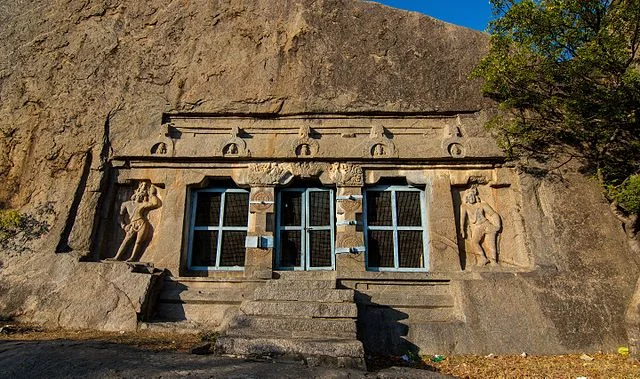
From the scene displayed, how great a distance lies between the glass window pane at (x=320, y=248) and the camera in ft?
24.7

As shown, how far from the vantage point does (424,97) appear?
26.8ft

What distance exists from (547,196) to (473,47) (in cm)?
322

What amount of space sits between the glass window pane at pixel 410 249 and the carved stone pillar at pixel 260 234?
7.14 feet

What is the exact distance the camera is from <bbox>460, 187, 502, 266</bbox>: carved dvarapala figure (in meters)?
7.27

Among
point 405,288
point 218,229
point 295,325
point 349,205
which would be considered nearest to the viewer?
point 295,325

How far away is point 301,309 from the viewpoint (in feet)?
17.9

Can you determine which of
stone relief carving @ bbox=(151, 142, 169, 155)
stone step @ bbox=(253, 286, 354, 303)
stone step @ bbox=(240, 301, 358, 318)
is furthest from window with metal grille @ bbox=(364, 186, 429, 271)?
stone relief carving @ bbox=(151, 142, 169, 155)

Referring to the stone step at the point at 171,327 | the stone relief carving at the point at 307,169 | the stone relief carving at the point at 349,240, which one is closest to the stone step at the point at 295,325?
the stone step at the point at 171,327

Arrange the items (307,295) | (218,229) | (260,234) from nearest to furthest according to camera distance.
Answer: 1. (307,295)
2. (260,234)
3. (218,229)

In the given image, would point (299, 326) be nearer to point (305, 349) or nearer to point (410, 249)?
point (305, 349)

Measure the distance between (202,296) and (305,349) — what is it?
297cm

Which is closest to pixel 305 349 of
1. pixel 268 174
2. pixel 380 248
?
pixel 380 248

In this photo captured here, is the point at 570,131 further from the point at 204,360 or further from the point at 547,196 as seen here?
the point at 204,360

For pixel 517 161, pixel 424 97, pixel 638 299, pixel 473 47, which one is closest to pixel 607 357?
pixel 638 299
